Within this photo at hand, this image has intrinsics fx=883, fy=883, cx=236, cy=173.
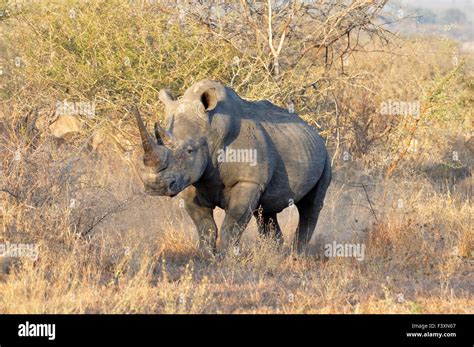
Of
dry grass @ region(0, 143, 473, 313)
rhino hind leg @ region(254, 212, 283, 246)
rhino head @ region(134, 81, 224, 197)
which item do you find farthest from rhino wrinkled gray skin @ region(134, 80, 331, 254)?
dry grass @ region(0, 143, 473, 313)

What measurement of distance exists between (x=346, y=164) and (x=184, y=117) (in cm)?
656

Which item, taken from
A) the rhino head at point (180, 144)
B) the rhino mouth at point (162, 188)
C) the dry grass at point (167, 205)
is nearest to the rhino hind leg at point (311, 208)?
the dry grass at point (167, 205)

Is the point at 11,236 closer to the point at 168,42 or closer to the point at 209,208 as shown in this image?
the point at 209,208

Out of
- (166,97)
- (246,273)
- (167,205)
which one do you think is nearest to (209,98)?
(166,97)

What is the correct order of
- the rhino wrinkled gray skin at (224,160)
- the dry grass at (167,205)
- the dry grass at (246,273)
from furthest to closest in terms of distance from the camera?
the rhino wrinkled gray skin at (224,160), the dry grass at (167,205), the dry grass at (246,273)

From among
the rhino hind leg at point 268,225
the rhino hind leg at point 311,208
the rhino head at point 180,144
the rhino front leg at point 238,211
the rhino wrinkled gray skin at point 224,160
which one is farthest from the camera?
the rhino hind leg at point 311,208

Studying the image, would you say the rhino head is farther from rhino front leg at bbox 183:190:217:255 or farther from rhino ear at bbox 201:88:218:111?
rhino front leg at bbox 183:190:217:255

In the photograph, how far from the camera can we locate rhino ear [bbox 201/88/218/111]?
8602 mm

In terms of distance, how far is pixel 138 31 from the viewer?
12742mm

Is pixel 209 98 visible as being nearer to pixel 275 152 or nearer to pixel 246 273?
pixel 275 152

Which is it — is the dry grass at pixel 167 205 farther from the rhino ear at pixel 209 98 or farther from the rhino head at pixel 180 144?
the rhino ear at pixel 209 98

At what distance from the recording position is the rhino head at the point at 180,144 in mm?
7832

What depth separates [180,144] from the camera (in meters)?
8.25
